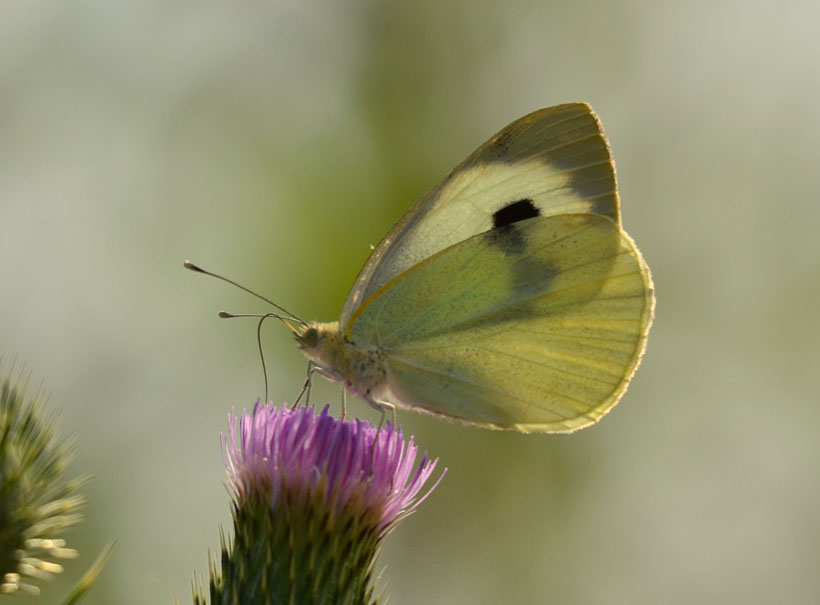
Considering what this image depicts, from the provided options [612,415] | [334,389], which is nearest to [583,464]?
[612,415]

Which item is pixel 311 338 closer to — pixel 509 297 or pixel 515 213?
pixel 509 297

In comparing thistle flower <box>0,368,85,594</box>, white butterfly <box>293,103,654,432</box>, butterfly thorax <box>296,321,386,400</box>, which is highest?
white butterfly <box>293,103,654,432</box>

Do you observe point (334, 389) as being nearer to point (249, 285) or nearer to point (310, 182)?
point (249, 285)

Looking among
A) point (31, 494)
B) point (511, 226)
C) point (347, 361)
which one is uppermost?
point (511, 226)

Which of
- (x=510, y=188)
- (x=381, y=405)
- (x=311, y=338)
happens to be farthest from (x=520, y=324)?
(x=311, y=338)

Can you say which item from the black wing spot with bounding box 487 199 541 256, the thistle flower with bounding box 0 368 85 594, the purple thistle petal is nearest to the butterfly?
the black wing spot with bounding box 487 199 541 256

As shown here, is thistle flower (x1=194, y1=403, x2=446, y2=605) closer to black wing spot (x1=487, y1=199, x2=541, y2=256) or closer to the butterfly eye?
the butterfly eye

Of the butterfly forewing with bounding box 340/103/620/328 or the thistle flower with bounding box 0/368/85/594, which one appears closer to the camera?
the thistle flower with bounding box 0/368/85/594
